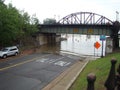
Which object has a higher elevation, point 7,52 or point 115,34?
point 115,34

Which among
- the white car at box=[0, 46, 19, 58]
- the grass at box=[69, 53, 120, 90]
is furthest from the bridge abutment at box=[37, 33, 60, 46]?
the grass at box=[69, 53, 120, 90]

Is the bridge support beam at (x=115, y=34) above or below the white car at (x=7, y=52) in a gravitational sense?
above

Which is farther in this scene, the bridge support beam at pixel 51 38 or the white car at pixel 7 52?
the bridge support beam at pixel 51 38

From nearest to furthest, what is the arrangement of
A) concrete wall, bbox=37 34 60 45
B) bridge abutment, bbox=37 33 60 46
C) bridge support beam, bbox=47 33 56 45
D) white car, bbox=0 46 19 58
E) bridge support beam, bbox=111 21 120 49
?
white car, bbox=0 46 19 58
bridge support beam, bbox=111 21 120 49
concrete wall, bbox=37 34 60 45
bridge abutment, bbox=37 33 60 46
bridge support beam, bbox=47 33 56 45

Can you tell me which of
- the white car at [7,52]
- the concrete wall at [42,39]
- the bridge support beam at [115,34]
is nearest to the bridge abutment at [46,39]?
the concrete wall at [42,39]

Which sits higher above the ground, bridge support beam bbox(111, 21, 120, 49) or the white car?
bridge support beam bbox(111, 21, 120, 49)

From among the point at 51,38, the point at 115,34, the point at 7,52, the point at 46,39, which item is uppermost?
the point at 115,34

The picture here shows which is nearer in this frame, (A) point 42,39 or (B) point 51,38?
(A) point 42,39

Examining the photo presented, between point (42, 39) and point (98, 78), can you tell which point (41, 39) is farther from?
point (98, 78)

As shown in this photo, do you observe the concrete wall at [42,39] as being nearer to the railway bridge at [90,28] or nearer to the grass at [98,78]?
the railway bridge at [90,28]

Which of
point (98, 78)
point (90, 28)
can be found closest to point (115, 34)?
point (90, 28)

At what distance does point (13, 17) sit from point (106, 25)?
2571cm

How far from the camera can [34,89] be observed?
16281 millimetres

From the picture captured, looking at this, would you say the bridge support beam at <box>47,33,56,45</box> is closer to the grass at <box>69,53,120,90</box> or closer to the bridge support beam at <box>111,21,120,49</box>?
the bridge support beam at <box>111,21,120,49</box>
